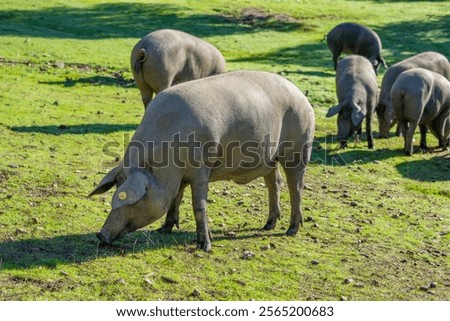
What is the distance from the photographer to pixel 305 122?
35.6ft

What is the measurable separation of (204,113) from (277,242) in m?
2.15

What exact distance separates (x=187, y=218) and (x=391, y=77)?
10.00 metres

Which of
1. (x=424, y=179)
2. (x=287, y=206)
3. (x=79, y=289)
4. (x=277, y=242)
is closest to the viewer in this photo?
(x=79, y=289)

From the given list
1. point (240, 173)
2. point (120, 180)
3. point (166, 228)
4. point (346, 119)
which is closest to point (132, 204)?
point (120, 180)

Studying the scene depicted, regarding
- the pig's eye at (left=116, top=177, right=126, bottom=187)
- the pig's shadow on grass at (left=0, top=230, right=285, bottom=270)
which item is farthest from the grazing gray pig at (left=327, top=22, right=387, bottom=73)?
the pig's eye at (left=116, top=177, right=126, bottom=187)

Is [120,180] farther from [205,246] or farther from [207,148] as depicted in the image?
[205,246]

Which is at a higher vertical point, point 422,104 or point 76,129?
point 422,104

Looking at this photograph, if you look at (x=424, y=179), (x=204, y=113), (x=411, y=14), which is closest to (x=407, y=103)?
(x=424, y=179)

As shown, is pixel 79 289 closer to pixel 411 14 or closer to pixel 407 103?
pixel 407 103

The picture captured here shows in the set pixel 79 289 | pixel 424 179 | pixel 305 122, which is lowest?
pixel 424 179

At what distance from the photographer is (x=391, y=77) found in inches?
771

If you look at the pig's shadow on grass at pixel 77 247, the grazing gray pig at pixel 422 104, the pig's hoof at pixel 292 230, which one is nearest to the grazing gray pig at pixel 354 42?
the grazing gray pig at pixel 422 104

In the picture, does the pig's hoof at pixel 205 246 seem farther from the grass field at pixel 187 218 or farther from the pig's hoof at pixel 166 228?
the pig's hoof at pixel 166 228

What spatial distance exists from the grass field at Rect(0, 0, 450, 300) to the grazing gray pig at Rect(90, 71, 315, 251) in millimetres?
567
